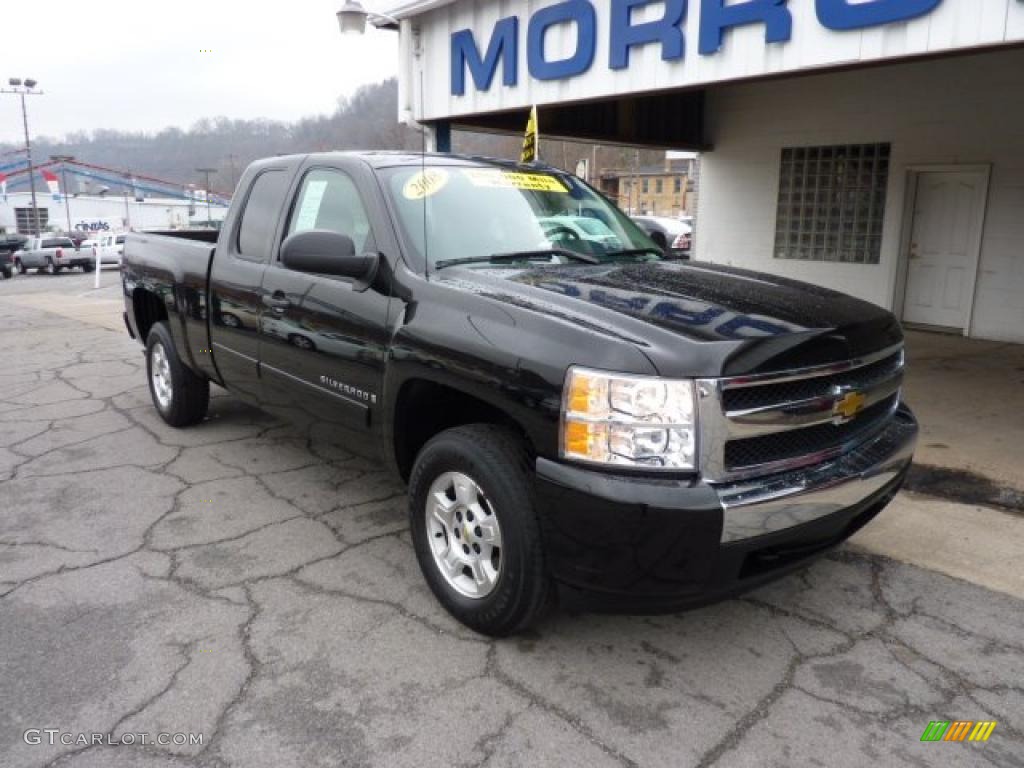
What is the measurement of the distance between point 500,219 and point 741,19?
3258 mm

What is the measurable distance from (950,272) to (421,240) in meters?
8.79

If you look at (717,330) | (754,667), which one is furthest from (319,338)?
(754,667)

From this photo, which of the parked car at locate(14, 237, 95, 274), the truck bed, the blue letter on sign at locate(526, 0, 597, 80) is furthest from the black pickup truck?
the parked car at locate(14, 237, 95, 274)

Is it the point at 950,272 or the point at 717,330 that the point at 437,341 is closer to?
the point at 717,330

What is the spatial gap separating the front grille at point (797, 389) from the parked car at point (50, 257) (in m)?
35.3

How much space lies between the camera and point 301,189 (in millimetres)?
4270

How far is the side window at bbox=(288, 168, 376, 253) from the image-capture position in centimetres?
377

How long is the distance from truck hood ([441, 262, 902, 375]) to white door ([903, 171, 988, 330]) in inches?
300

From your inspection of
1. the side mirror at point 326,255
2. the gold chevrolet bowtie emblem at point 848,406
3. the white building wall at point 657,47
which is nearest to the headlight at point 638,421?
the gold chevrolet bowtie emblem at point 848,406

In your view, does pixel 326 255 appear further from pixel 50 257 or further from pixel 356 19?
pixel 50 257

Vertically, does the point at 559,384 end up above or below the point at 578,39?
below

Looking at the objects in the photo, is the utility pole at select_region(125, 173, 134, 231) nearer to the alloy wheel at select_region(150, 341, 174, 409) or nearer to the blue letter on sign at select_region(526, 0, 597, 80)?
the blue letter on sign at select_region(526, 0, 597, 80)

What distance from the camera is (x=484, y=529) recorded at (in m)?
2.95

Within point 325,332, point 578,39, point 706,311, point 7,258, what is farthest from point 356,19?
point 7,258
